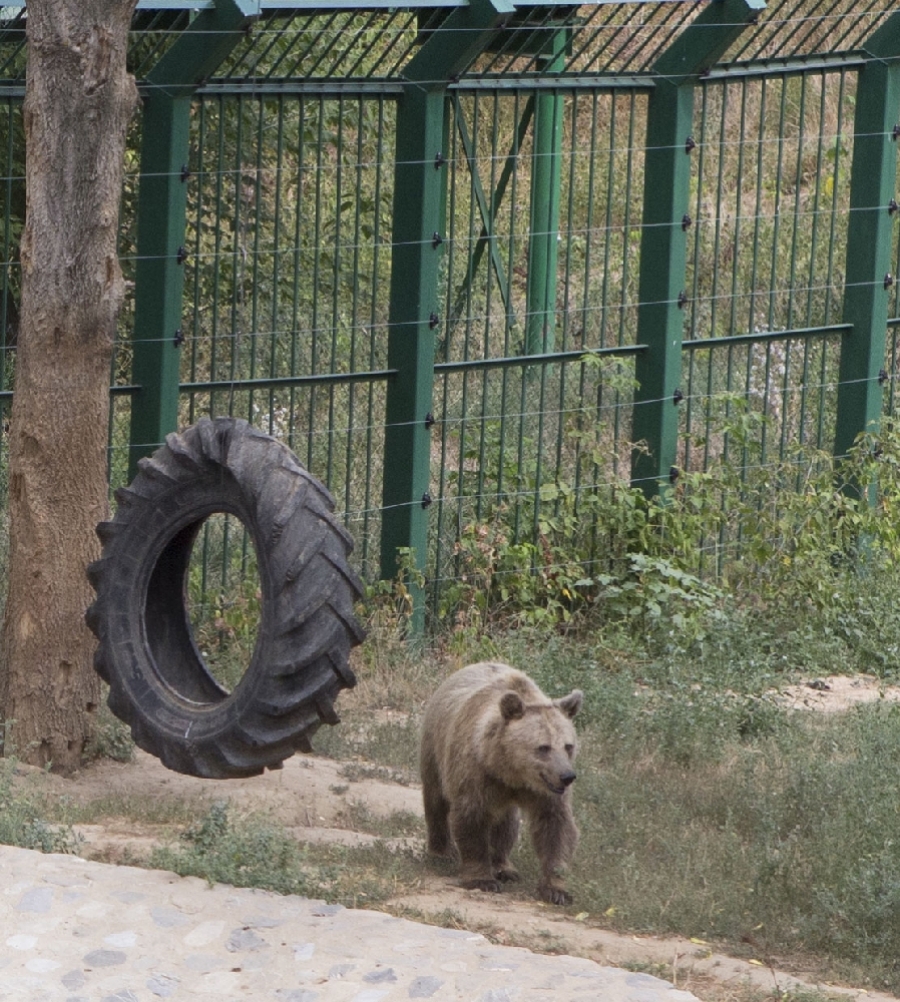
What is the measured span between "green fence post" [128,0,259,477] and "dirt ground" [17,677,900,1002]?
1990 mm

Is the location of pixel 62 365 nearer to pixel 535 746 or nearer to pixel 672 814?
pixel 535 746

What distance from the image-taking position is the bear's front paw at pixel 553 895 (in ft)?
21.4

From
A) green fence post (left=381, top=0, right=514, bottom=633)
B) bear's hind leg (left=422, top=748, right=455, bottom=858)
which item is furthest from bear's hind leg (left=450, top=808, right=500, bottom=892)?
green fence post (left=381, top=0, right=514, bottom=633)

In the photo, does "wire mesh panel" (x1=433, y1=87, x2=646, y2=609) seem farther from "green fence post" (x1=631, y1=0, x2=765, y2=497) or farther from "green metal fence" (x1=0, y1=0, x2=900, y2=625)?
"green fence post" (x1=631, y1=0, x2=765, y2=497)

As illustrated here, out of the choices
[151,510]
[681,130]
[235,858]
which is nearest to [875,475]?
[681,130]

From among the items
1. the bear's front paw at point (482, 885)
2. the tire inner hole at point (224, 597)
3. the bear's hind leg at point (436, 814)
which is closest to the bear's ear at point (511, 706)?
the bear's hind leg at point (436, 814)

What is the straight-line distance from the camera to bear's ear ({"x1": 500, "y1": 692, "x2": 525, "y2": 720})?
6.78 meters

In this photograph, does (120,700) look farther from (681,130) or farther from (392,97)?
(681,130)

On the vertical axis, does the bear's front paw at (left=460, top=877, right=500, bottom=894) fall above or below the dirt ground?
below

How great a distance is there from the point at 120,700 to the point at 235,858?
4.31ft

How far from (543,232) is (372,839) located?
15.7 ft

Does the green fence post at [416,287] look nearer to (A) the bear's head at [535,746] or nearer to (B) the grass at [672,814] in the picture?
(B) the grass at [672,814]

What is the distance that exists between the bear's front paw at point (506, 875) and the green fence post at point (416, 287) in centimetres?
317

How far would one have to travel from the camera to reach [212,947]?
5457 mm
